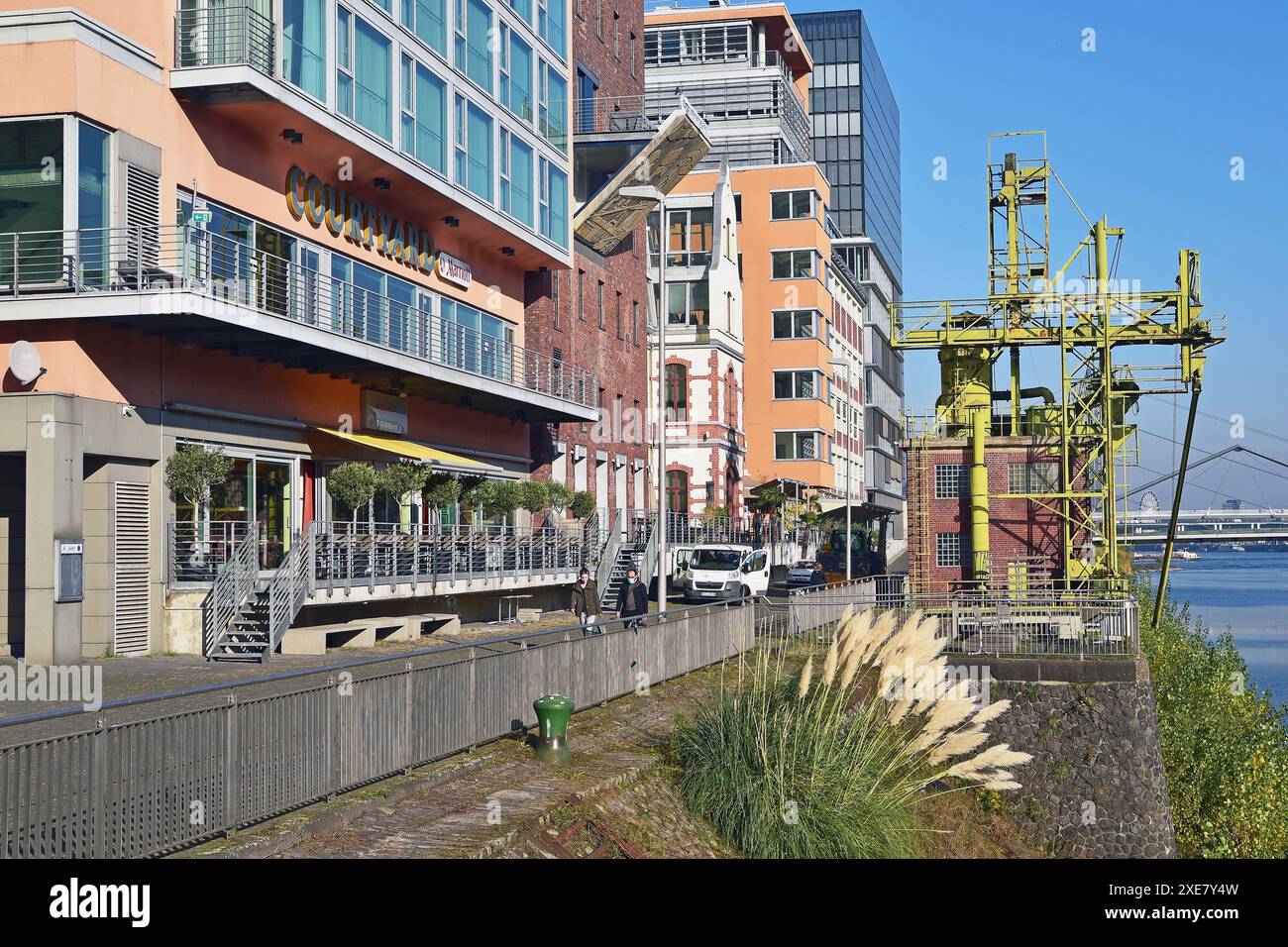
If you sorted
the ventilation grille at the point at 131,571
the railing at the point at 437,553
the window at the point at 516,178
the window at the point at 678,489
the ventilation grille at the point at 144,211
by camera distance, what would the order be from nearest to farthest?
the ventilation grille at the point at 144,211 < the ventilation grille at the point at 131,571 < the railing at the point at 437,553 < the window at the point at 516,178 < the window at the point at 678,489

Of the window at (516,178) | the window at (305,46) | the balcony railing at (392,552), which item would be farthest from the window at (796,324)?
the window at (305,46)

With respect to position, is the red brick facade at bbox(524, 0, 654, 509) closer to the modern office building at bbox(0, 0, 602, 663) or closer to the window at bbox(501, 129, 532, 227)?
the window at bbox(501, 129, 532, 227)

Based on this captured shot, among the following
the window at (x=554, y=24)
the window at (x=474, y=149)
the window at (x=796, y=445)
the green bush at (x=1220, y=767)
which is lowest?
the green bush at (x=1220, y=767)

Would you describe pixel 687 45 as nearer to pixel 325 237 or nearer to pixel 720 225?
pixel 720 225

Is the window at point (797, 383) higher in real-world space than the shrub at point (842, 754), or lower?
higher

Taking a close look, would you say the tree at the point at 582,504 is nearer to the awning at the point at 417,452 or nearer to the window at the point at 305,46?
the awning at the point at 417,452

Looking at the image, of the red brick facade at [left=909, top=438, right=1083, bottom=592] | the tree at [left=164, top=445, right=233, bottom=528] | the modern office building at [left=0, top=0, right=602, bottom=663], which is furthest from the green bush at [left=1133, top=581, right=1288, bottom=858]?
the tree at [left=164, top=445, right=233, bottom=528]

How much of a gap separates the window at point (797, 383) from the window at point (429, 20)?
5020cm

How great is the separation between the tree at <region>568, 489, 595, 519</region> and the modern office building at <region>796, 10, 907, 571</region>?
7251 cm

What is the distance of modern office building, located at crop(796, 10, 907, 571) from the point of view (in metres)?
116

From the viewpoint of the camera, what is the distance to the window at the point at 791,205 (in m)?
81.8

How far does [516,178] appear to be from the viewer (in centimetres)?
3947

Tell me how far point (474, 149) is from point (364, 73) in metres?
6.26

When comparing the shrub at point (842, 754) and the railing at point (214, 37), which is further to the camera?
the railing at point (214, 37)
